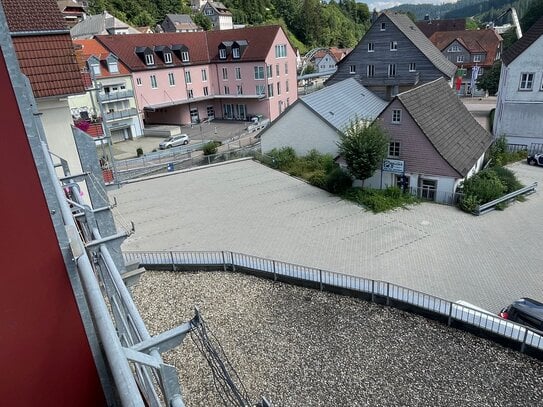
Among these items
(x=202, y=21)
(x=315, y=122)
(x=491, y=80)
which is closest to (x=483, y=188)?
(x=315, y=122)

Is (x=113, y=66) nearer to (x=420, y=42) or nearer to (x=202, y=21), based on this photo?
(x=420, y=42)

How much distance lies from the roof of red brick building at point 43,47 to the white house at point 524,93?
26.9 m

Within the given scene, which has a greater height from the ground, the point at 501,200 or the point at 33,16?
the point at 33,16

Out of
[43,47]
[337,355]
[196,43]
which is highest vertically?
[196,43]

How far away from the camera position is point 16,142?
3.24 meters

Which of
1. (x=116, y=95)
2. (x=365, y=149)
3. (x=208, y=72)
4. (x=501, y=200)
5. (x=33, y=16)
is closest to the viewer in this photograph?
(x=33, y=16)

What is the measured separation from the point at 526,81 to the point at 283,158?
675 inches

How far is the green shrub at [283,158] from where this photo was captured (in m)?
27.8

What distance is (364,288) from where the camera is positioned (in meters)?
12.8

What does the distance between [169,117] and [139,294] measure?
112ft

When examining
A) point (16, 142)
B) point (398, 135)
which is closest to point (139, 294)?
point (16, 142)

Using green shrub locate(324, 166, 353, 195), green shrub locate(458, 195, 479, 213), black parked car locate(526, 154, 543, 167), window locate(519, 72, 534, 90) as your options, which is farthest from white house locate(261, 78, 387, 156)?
black parked car locate(526, 154, 543, 167)

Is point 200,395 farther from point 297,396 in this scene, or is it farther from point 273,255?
point 273,255

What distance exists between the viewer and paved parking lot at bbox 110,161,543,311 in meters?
14.6
